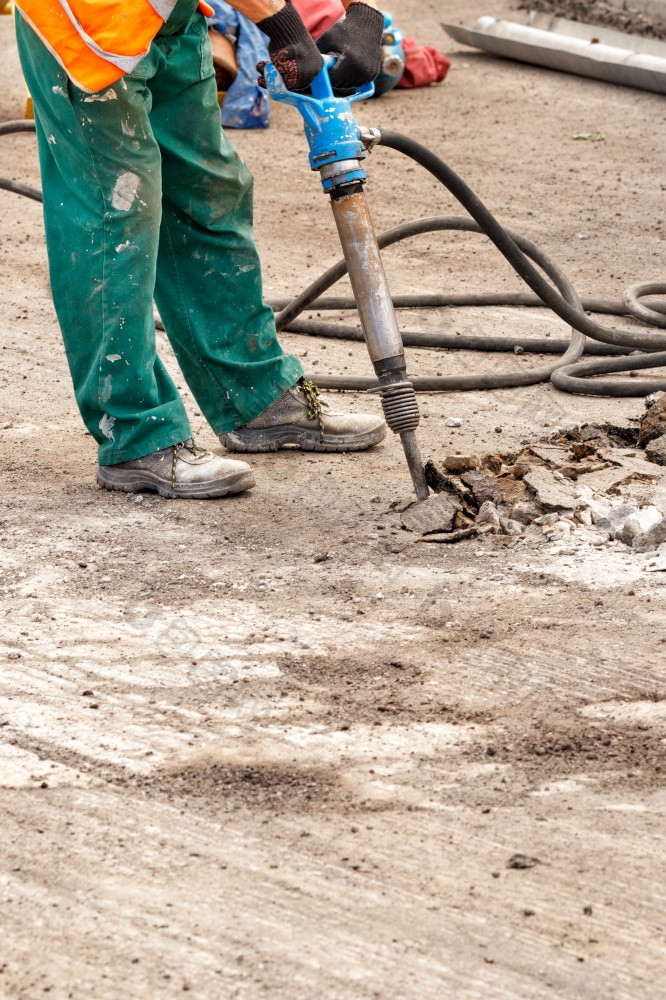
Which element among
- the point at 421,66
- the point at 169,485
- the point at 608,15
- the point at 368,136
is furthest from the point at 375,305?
the point at 608,15

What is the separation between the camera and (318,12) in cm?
733

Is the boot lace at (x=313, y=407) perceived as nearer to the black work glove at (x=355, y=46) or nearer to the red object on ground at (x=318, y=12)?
the black work glove at (x=355, y=46)

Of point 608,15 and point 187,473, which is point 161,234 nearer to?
point 187,473

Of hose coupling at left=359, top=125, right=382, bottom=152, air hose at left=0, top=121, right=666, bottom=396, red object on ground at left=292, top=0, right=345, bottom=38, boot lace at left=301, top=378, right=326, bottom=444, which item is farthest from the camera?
red object on ground at left=292, top=0, right=345, bottom=38

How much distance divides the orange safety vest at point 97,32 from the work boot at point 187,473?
898 mm

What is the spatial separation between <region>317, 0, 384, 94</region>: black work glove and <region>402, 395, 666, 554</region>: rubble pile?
94cm

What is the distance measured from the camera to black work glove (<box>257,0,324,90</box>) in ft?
9.09

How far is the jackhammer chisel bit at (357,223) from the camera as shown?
288cm

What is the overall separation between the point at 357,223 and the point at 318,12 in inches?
193

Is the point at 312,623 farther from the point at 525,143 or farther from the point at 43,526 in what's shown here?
the point at 525,143

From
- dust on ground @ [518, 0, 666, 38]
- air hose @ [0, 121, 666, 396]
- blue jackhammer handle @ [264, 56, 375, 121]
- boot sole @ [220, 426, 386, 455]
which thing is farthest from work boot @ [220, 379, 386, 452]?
dust on ground @ [518, 0, 666, 38]

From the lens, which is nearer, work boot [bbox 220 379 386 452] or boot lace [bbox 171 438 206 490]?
boot lace [bbox 171 438 206 490]

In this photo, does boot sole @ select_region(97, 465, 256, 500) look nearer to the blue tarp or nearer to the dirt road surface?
the dirt road surface

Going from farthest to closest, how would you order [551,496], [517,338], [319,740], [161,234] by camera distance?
[517,338] < [161,234] < [551,496] < [319,740]
